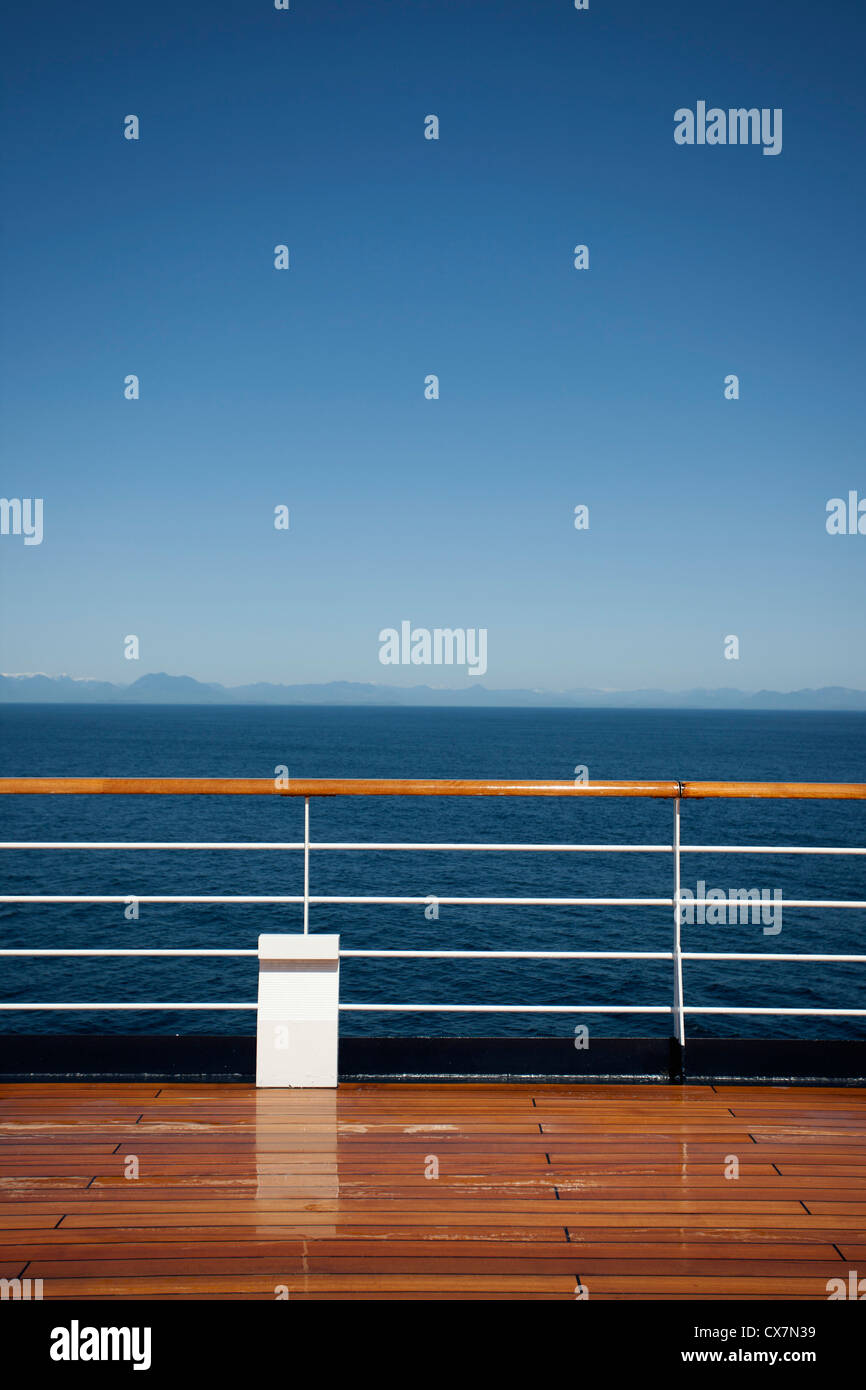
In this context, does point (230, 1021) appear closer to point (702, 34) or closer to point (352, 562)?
point (702, 34)

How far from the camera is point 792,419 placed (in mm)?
32031

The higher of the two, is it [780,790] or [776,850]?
[780,790]

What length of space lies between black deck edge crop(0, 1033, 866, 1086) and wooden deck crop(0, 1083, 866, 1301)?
66mm

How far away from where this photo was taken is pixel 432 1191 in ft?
6.35

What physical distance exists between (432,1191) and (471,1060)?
761mm

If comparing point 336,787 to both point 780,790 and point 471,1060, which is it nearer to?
point 471,1060

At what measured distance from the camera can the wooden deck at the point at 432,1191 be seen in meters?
1.59

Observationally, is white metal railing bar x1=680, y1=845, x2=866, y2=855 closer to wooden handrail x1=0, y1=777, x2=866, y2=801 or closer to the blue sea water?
wooden handrail x1=0, y1=777, x2=866, y2=801

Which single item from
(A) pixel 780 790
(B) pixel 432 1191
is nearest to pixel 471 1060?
(B) pixel 432 1191

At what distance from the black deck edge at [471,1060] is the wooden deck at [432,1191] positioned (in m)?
0.07

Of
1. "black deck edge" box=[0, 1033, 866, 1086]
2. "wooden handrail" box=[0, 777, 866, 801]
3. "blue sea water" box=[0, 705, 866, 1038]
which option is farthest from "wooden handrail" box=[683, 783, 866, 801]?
"blue sea water" box=[0, 705, 866, 1038]

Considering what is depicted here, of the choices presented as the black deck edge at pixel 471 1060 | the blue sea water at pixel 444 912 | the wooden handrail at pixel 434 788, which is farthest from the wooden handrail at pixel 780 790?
the blue sea water at pixel 444 912

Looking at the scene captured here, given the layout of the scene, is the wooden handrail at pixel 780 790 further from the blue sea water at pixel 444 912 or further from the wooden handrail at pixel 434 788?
the blue sea water at pixel 444 912

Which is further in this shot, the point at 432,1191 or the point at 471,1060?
the point at 471,1060
